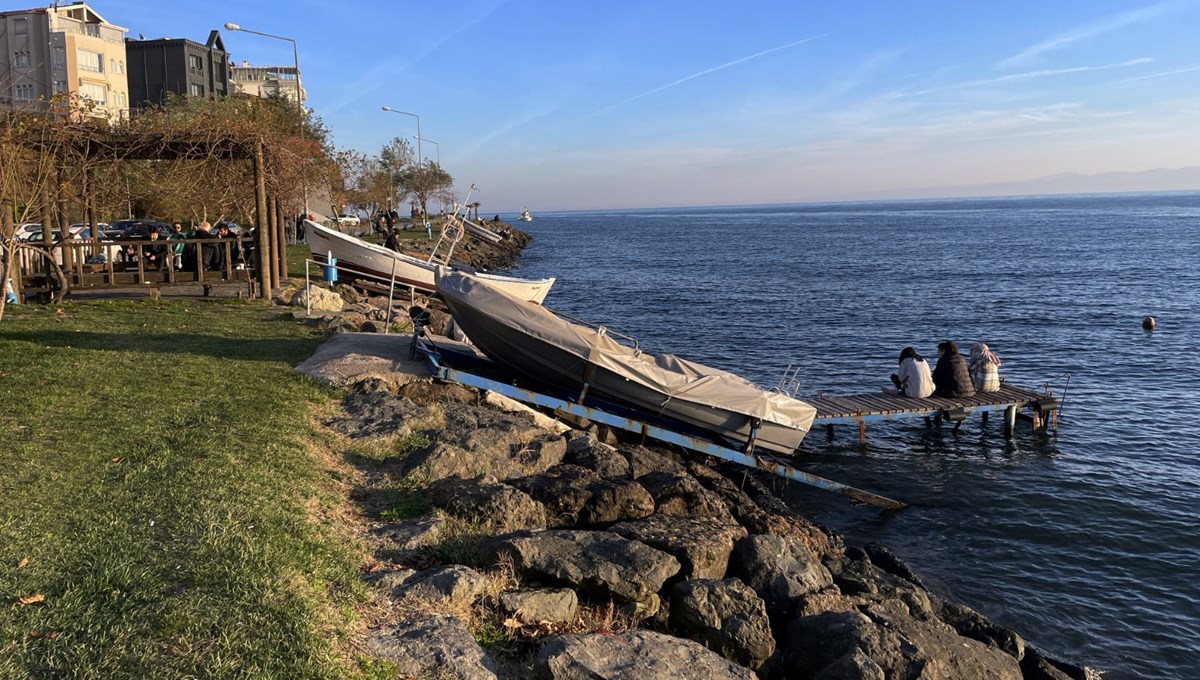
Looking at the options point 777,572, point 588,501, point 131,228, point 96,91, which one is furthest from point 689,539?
point 96,91

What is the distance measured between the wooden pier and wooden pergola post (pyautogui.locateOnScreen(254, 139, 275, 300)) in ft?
46.3

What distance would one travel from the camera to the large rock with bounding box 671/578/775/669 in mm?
7668

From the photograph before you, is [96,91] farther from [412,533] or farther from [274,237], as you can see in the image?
[412,533]

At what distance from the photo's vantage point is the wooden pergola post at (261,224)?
2244 centimetres

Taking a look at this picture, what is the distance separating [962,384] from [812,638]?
490 inches

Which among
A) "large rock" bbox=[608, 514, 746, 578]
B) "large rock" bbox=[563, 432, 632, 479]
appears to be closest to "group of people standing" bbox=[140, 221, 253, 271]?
"large rock" bbox=[563, 432, 632, 479]

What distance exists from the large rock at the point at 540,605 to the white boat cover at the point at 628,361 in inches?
246

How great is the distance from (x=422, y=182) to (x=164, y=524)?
102 m

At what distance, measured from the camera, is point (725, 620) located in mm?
7770

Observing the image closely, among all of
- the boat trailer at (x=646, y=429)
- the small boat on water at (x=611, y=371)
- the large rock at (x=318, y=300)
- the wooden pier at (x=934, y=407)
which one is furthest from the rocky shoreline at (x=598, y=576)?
the large rock at (x=318, y=300)

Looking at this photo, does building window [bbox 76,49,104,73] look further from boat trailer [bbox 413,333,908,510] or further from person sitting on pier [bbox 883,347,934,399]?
person sitting on pier [bbox 883,347,934,399]

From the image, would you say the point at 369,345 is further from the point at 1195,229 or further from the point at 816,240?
the point at 1195,229

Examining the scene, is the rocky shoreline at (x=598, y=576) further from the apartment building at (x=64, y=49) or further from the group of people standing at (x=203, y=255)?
the apartment building at (x=64, y=49)

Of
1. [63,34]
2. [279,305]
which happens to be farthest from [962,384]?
[63,34]
